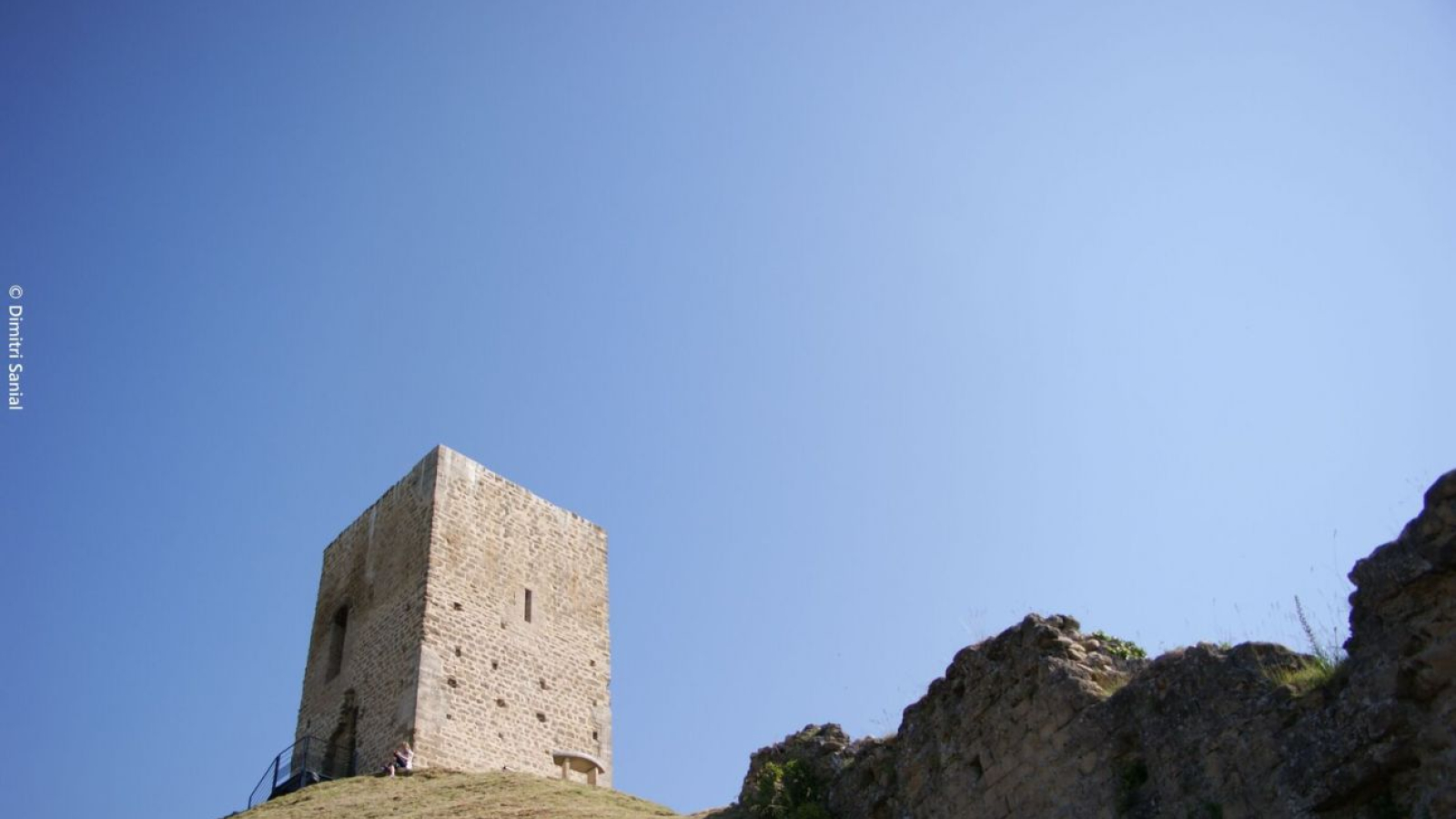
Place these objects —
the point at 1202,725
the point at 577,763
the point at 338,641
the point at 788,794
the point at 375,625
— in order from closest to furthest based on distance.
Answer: the point at 1202,725
the point at 788,794
the point at 577,763
the point at 375,625
the point at 338,641

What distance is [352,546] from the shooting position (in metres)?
25.9

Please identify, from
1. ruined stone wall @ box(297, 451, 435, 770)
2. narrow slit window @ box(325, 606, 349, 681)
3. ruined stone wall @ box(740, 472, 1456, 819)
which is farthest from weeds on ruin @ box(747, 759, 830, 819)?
narrow slit window @ box(325, 606, 349, 681)

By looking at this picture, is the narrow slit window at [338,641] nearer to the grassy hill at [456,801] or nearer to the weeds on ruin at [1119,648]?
the grassy hill at [456,801]

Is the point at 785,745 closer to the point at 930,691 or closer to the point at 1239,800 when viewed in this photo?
the point at 930,691

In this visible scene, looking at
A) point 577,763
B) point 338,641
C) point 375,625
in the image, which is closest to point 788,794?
point 577,763

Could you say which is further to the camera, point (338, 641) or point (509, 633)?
point (338, 641)

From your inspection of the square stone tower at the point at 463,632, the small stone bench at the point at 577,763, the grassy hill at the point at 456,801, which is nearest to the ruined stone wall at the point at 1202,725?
the grassy hill at the point at 456,801

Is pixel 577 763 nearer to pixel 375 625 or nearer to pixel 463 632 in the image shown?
pixel 463 632

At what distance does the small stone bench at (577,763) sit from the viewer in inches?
880

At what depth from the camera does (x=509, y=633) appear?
23.0 m

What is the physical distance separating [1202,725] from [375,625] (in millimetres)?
18016

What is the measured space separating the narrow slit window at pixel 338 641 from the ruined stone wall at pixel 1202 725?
602 inches

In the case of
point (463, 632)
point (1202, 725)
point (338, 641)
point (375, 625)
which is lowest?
point (1202, 725)

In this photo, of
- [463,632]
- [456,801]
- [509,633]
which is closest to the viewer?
[456,801]
